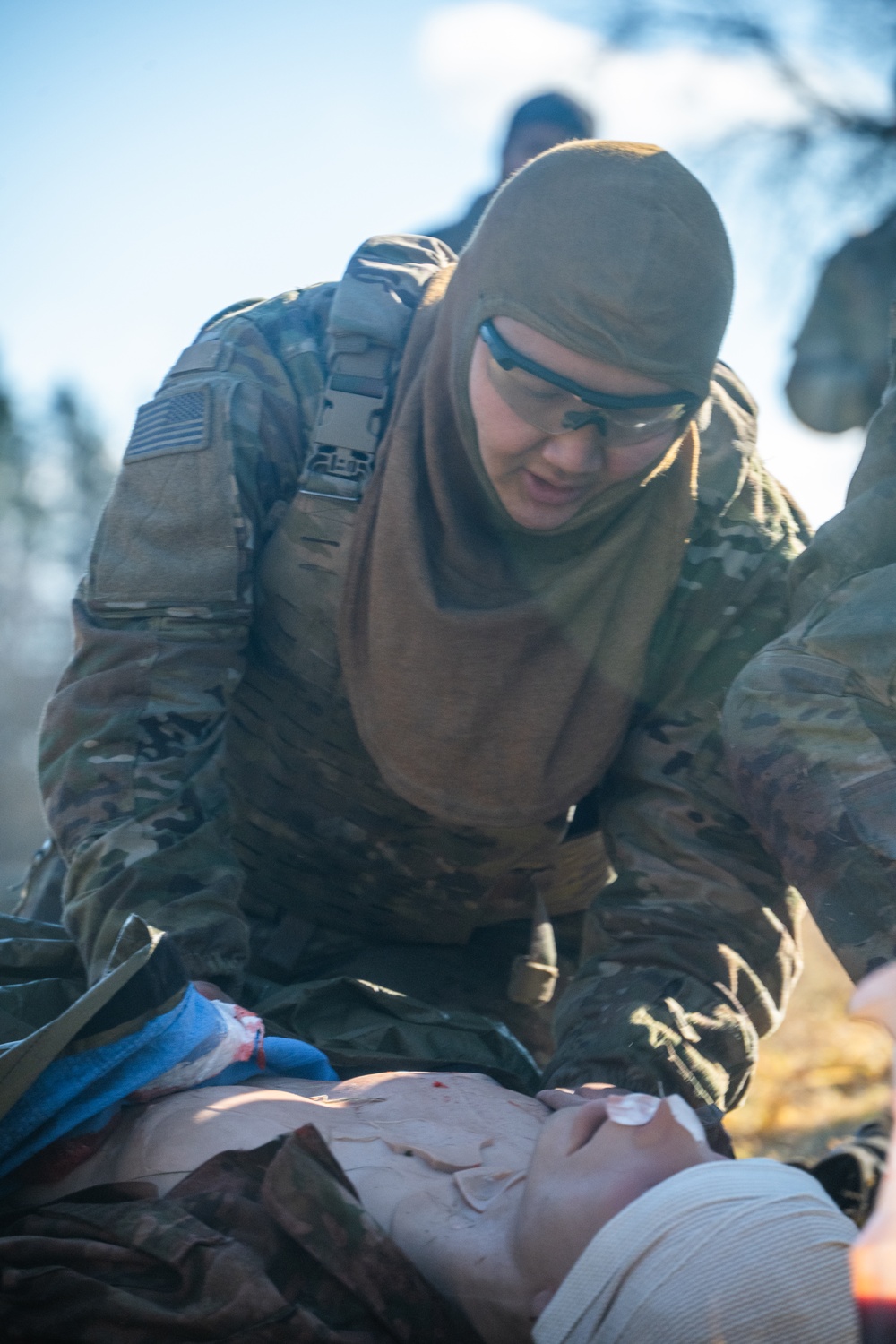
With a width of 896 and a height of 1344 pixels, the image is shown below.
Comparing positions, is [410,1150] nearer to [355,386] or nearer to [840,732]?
[840,732]

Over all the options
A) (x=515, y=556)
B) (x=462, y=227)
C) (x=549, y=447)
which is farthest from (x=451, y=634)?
(x=462, y=227)

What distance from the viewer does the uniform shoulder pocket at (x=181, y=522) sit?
2621 mm

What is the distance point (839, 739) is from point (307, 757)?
1328mm

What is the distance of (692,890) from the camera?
102 inches

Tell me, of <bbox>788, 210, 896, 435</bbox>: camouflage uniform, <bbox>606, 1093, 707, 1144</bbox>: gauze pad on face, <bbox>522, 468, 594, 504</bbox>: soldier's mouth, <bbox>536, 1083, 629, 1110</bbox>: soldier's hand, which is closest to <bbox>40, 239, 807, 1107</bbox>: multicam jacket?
<bbox>536, 1083, 629, 1110</bbox>: soldier's hand

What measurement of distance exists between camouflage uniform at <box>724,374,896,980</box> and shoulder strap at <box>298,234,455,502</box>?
952mm

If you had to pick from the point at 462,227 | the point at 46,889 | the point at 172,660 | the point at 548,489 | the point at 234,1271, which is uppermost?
the point at 462,227

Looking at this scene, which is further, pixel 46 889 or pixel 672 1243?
pixel 46 889

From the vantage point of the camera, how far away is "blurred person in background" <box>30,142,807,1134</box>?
2482mm

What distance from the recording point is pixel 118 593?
262 cm

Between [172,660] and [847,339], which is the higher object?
[847,339]

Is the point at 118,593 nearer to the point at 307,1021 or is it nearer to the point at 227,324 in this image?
the point at 227,324

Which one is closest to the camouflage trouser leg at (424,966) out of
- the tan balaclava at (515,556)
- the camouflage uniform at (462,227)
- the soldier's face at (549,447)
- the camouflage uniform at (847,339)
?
the tan balaclava at (515,556)

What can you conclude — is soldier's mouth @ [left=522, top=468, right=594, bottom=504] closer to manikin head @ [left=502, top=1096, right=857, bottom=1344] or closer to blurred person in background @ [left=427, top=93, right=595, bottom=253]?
manikin head @ [left=502, top=1096, right=857, bottom=1344]
